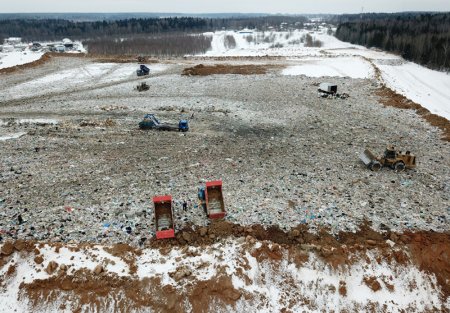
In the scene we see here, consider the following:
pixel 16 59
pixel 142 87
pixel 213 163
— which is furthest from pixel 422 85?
pixel 16 59

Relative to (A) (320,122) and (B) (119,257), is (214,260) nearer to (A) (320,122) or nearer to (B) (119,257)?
(B) (119,257)

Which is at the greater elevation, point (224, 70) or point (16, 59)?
point (224, 70)

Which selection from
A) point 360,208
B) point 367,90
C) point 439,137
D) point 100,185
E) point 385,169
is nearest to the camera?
point 360,208

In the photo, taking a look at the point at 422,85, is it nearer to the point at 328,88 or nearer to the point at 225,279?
the point at 328,88

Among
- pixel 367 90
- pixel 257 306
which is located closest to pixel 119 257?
pixel 257 306

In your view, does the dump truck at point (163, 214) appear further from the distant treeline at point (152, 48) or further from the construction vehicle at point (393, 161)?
the distant treeline at point (152, 48)

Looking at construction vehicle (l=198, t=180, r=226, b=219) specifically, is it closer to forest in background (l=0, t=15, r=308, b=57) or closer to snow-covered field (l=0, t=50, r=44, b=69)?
snow-covered field (l=0, t=50, r=44, b=69)

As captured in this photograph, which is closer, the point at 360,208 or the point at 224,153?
the point at 360,208
